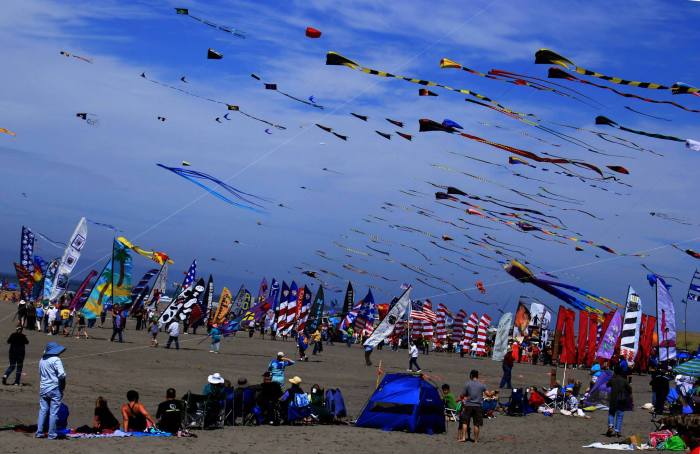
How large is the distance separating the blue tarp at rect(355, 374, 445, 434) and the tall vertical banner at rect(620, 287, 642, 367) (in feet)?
49.8

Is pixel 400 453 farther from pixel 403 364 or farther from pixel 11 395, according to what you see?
pixel 403 364

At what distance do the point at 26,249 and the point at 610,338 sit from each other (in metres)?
27.9

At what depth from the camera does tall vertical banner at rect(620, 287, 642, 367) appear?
1182 inches

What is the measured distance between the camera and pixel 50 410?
12266mm

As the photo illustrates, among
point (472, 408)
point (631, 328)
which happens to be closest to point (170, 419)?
point (472, 408)

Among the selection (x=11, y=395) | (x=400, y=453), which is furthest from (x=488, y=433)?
(x=11, y=395)

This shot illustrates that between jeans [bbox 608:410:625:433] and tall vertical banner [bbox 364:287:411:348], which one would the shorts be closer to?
jeans [bbox 608:410:625:433]

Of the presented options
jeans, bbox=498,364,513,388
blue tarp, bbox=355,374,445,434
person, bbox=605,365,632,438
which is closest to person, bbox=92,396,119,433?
blue tarp, bbox=355,374,445,434

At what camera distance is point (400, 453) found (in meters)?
13.6

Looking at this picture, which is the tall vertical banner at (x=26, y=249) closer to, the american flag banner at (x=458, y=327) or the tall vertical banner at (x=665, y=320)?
the american flag banner at (x=458, y=327)

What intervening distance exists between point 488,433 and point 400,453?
407cm

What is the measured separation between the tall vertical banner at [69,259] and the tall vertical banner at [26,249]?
6.00m

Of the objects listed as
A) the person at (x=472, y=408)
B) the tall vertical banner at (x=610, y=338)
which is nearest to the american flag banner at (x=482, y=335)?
the tall vertical banner at (x=610, y=338)

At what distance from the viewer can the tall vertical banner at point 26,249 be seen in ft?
141
